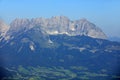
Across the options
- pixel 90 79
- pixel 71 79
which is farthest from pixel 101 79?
pixel 71 79

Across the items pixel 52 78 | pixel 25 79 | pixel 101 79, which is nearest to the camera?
pixel 25 79

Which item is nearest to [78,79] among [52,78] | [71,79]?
[71,79]

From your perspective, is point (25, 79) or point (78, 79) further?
point (78, 79)

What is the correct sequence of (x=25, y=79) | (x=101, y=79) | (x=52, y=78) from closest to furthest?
(x=25, y=79) < (x=101, y=79) < (x=52, y=78)

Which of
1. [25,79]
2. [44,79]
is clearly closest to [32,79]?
[25,79]

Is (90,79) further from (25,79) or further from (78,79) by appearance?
(25,79)

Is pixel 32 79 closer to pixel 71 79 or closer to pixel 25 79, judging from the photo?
pixel 25 79

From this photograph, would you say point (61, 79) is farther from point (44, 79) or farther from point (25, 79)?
point (25, 79)

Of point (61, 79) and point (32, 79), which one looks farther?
point (61, 79)
